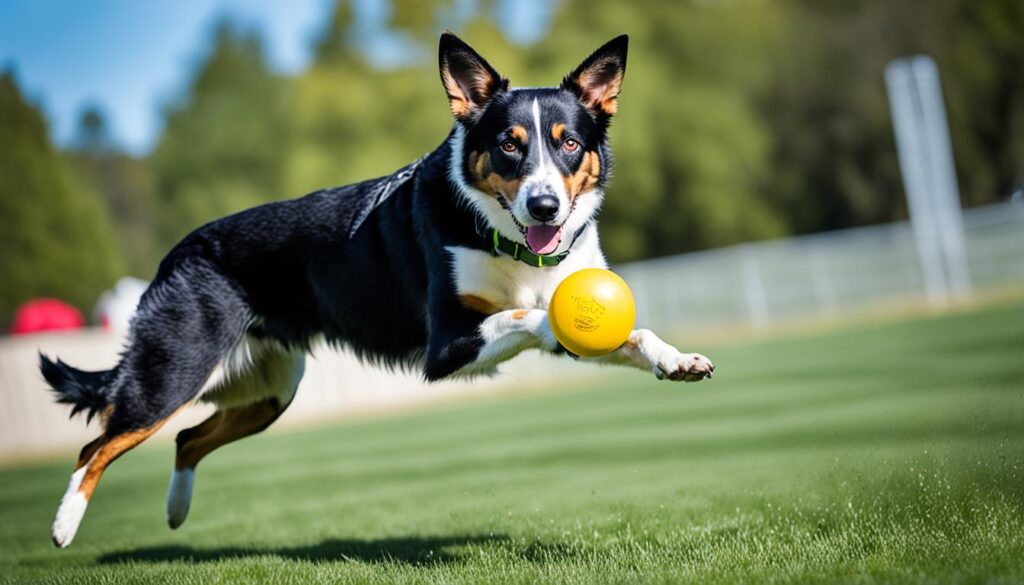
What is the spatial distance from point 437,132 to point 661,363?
96.4 ft

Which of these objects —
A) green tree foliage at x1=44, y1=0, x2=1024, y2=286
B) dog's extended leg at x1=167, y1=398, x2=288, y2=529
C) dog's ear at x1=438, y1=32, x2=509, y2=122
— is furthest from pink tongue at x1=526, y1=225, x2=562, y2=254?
green tree foliage at x1=44, y1=0, x2=1024, y2=286

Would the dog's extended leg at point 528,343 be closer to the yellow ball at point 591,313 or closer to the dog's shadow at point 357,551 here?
the yellow ball at point 591,313

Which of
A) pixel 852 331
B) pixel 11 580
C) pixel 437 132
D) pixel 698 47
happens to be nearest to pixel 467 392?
pixel 852 331

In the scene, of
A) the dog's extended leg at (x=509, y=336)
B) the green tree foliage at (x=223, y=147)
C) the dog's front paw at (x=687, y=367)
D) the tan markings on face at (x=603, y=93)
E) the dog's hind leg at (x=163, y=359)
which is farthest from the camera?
the green tree foliage at (x=223, y=147)

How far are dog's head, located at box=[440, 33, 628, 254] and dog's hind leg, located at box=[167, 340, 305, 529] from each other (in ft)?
6.33

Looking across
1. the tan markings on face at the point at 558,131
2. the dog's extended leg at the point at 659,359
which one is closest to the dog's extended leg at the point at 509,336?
the dog's extended leg at the point at 659,359

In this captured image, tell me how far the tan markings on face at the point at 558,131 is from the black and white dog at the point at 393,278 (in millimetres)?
14

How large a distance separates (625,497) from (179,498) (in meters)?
2.84

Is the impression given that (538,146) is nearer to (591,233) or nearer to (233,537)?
(591,233)

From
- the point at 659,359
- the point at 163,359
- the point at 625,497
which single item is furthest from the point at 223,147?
the point at 659,359

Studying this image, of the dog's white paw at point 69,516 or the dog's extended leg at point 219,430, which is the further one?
the dog's extended leg at point 219,430

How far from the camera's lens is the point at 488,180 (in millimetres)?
5320

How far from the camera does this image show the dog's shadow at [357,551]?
5.22 metres

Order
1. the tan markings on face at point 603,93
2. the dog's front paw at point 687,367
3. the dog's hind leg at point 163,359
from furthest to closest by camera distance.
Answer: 1. the dog's hind leg at point 163,359
2. the tan markings on face at point 603,93
3. the dog's front paw at point 687,367
